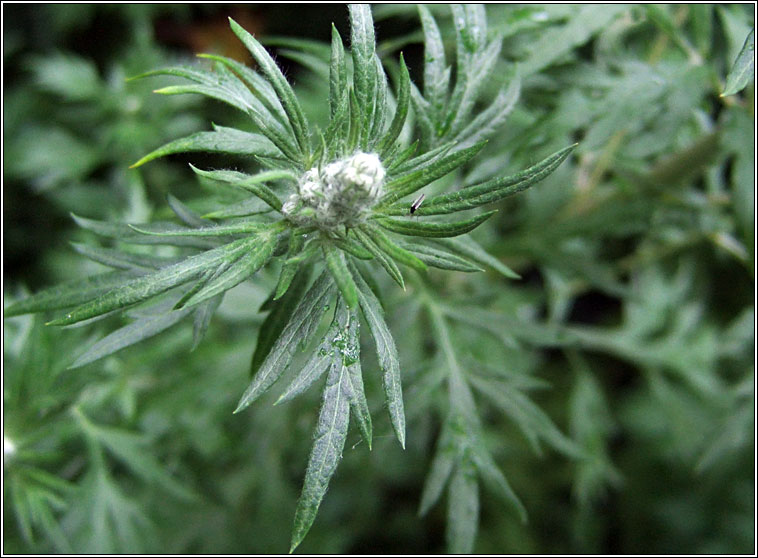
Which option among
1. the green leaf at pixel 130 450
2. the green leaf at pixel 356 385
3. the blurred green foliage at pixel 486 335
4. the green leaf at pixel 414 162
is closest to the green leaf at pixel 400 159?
the green leaf at pixel 414 162

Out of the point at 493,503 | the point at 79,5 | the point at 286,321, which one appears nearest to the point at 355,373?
the point at 286,321

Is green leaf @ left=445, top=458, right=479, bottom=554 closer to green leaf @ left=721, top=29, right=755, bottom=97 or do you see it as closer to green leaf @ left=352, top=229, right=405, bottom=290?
green leaf @ left=352, top=229, right=405, bottom=290

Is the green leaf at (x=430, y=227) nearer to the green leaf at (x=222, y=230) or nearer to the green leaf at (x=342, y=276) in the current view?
the green leaf at (x=342, y=276)

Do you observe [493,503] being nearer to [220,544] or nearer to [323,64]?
[220,544]

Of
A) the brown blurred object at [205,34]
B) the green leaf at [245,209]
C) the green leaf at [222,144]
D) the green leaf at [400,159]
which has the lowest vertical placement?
the green leaf at [400,159]

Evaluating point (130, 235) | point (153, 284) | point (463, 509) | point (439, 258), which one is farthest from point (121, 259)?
point (463, 509)

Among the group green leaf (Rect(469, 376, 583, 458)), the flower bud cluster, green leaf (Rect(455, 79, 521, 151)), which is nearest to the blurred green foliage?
green leaf (Rect(469, 376, 583, 458))
